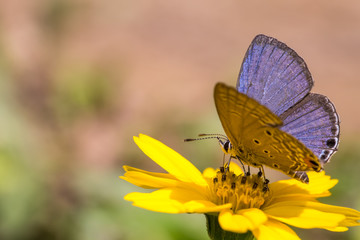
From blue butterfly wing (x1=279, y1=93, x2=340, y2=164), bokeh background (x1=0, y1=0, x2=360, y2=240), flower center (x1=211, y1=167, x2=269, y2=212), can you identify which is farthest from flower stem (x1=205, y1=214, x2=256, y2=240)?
bokeh background (x1=0, y1=0, x2=360, y2=240)

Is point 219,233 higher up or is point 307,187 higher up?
point 307,187

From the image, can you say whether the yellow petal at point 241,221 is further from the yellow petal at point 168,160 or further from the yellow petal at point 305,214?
the yellow petal at point 168,160

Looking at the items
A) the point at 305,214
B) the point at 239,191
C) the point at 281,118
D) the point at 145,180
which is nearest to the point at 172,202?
the point at 145,180

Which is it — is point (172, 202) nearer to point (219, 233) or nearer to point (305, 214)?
point (219, 233)

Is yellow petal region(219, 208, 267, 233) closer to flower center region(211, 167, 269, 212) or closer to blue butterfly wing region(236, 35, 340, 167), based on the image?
flower center region(211, 167, 269, 212)

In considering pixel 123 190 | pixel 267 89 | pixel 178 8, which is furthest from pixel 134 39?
pixel 267 89

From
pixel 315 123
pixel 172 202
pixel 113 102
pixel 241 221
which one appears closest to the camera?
pixel 241 221

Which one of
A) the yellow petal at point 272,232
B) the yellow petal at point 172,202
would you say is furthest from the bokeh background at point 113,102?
the yellow petal at point 272,232
